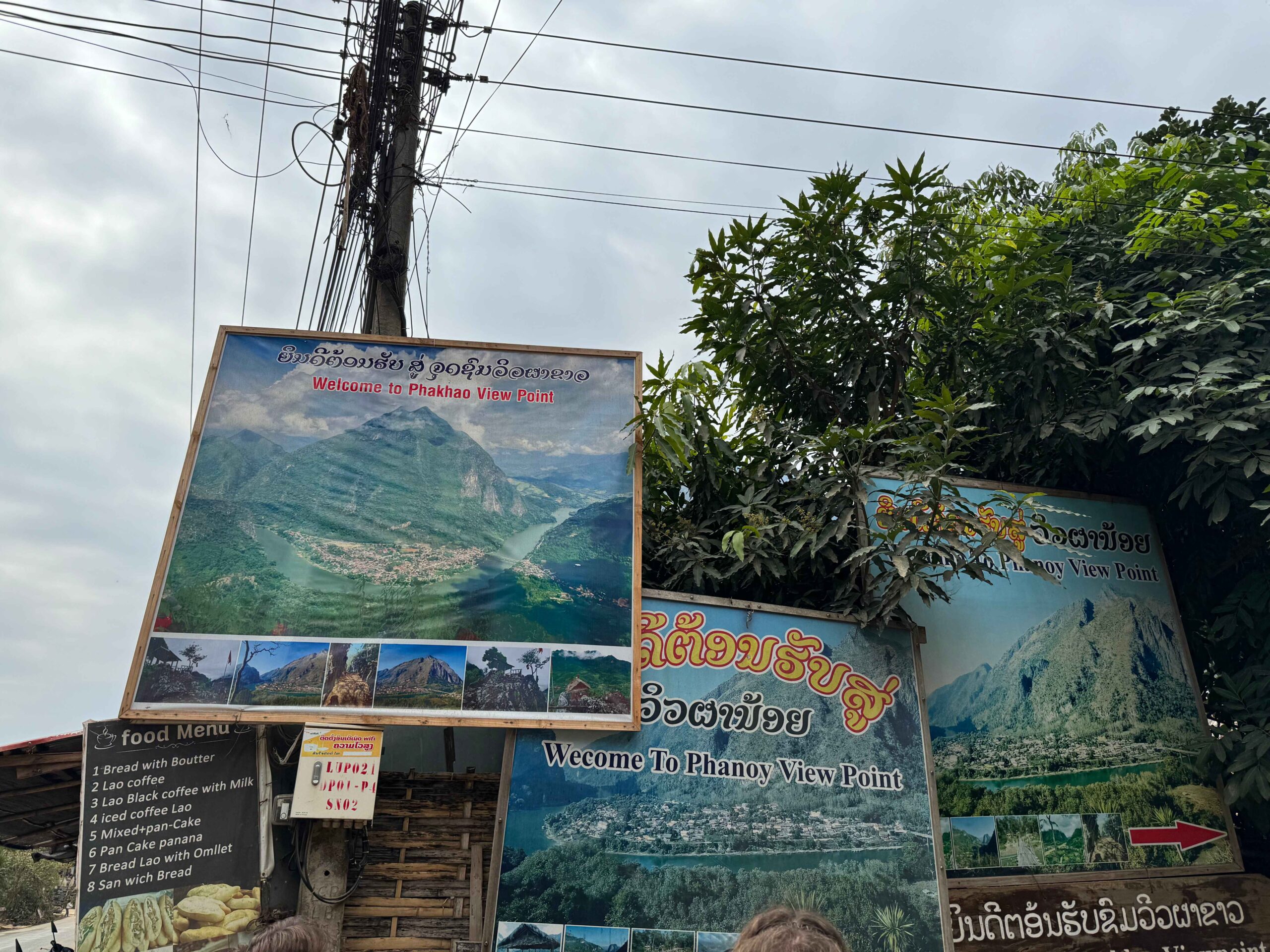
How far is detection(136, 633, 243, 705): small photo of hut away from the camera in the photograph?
17.0 ft

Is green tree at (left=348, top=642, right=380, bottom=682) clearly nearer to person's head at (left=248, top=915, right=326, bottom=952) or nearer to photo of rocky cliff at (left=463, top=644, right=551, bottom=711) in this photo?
photo of rocky cliff at (left=463, top=644, right=551, bottom=711)

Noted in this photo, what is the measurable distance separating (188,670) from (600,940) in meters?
3.19

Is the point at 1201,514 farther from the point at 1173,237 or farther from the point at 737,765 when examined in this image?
the point at 737,765

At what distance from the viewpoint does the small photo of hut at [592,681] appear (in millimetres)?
5402

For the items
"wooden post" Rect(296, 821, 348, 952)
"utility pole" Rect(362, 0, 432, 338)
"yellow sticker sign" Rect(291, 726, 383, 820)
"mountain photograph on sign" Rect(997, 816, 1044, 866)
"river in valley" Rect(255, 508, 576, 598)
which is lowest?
"wooden post" Rect(296, 821, 348, 952)

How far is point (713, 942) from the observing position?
4984mm

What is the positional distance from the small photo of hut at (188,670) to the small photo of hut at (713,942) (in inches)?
135

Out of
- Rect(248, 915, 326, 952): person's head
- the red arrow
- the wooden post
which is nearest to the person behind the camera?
Rect(248, 915, 326, 952): person's head

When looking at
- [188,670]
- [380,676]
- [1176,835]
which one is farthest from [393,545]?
[1176,835]

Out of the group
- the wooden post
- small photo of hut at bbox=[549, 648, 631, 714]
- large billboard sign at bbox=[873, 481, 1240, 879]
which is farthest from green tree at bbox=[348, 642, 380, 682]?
large billboard sign at bbox=[873, 481, 1240, 879]

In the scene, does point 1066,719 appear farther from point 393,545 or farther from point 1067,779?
point 393,545

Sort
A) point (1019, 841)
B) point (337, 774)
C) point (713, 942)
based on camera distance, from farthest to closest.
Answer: point (1019, 841), point (337, 774), point (713, 942)

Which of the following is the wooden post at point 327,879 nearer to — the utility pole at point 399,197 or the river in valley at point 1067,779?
the utility pole at point 399,197

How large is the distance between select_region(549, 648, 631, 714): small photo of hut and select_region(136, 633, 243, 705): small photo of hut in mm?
2156
